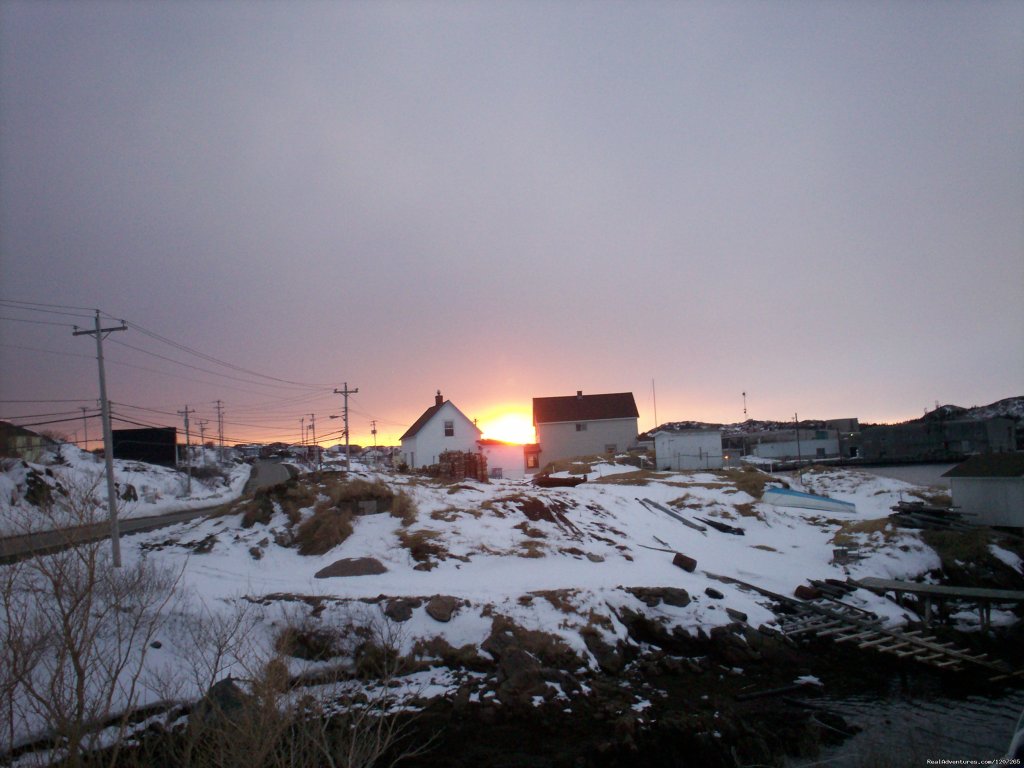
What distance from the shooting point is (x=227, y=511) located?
92.4 feet

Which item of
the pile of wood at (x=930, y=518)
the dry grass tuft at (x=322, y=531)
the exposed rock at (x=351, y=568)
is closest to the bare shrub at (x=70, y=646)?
the exposed rock at (x=351, y=568)

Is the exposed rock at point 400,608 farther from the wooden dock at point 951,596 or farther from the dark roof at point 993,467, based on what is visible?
the dark roof at point 993,467

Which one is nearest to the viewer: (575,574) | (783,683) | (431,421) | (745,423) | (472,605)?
(783,683)

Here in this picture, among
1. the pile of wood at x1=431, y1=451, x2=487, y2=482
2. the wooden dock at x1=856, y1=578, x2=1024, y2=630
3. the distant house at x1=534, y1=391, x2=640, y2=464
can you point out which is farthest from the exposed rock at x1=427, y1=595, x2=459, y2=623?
the distant house at x1=534, y1=391, x2=640, y2=464

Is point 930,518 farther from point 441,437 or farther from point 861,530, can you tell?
point 441,437

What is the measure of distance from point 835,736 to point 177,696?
14.6m

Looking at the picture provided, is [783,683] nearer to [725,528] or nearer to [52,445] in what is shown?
[725,528]

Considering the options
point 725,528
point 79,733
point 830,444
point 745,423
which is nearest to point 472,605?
point 79,733

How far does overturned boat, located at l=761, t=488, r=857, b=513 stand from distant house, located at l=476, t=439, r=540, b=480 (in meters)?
23.0

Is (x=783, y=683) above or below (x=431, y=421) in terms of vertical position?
below

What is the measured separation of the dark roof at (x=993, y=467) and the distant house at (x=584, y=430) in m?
34.4

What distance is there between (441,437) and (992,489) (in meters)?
39.4

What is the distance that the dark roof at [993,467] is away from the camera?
30.0m

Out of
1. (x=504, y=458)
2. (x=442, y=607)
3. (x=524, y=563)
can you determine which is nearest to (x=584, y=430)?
(x=504, y=458)
